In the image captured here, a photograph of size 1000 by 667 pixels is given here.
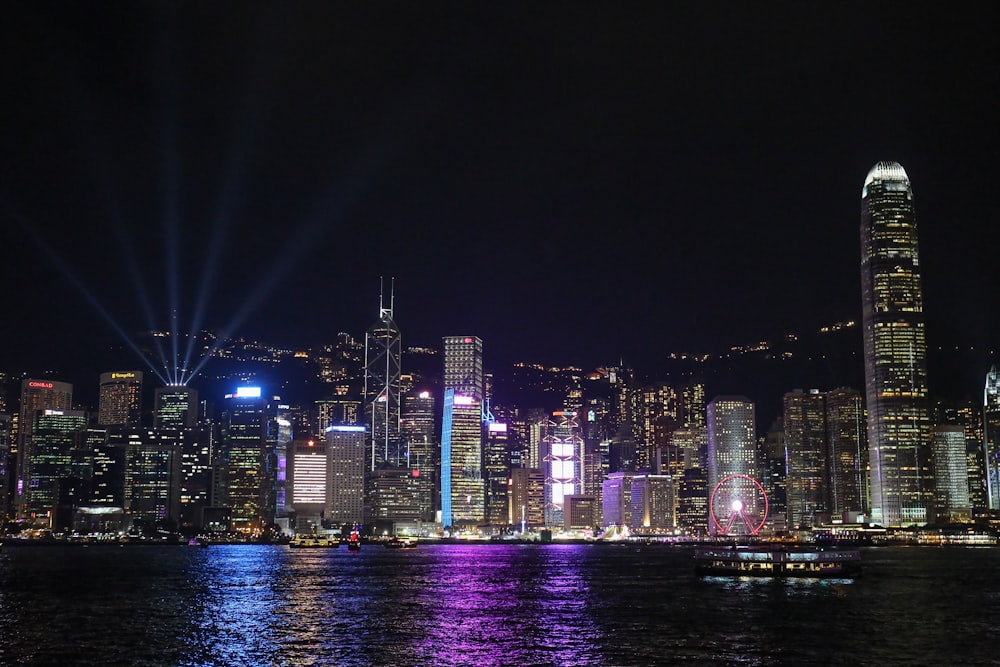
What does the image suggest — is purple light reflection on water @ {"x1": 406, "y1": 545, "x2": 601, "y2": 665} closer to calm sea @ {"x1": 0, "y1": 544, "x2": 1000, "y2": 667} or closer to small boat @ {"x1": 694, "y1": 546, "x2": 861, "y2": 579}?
calm sea @ {"x1": 0, "y1": 544, "x2": 1000, "y2": 667}

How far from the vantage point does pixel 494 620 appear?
76.4 meters

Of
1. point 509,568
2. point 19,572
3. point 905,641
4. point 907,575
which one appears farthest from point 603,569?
point 905,641

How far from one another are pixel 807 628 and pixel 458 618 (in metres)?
24.5

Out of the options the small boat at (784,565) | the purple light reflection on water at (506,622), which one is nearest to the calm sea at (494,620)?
the purple light reflection on water at (506,622)

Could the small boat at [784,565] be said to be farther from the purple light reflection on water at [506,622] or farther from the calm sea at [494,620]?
the purple light reflection on water at [506,622]

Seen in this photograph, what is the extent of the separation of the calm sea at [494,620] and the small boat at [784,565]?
14.1ft

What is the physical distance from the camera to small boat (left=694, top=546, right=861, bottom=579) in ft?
421

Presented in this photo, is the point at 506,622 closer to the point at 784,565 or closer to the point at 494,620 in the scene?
the point at 494,620

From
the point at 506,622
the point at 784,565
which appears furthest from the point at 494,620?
the point at 784,565

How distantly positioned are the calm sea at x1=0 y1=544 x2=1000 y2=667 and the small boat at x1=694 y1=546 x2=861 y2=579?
429 centimetres

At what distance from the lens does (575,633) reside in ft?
227

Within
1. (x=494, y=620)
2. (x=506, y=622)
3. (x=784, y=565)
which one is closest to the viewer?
(x=506, y=622)

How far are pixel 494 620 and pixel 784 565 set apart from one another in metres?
64.7

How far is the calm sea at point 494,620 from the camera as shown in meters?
59.0
